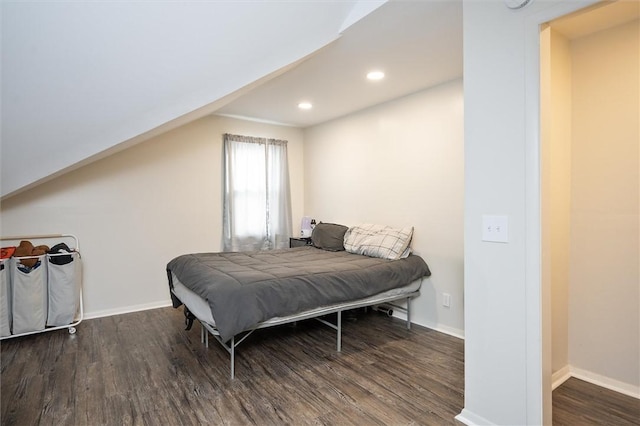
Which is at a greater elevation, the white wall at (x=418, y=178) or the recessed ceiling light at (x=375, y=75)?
the recessed ceiling light at (x=375, y=75)

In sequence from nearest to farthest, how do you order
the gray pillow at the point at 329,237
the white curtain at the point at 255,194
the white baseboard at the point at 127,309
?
the white baseboard at the point at 127,309
the gray pillow at the point at 329,237
the white curtain at the point at 255,194

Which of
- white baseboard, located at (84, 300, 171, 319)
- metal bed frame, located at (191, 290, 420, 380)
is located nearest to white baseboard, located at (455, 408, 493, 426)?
metal bed frame, located at (191, 290, 420, 380)

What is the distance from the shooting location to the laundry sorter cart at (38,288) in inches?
126

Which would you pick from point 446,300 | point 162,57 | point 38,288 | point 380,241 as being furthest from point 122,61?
point 446,300

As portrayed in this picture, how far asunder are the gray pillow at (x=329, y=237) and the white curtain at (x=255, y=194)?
2.57ft

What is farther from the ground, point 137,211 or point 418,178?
point 418,178

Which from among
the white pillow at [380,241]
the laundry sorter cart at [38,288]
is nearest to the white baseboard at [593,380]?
the white pillow at [380,241]

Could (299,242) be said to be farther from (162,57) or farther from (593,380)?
(593,380)

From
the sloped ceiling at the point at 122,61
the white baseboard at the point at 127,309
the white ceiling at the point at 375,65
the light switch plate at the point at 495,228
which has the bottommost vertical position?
the white baseboard at the point at 127,309

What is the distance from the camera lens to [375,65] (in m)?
3.00

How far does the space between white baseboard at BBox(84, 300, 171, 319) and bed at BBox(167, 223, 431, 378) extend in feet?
3.11

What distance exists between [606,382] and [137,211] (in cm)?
466

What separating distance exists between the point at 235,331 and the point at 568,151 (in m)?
2.66

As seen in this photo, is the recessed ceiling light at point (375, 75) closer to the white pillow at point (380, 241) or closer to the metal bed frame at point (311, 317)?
the white pillow at point (380, 241)
